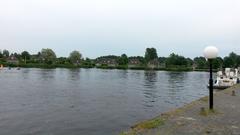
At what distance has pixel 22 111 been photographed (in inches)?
872

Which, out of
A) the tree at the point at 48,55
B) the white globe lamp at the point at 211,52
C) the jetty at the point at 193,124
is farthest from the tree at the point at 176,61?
the white globe lamp at the point at 211,52

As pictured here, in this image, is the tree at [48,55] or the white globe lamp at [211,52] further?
→ the tree at [48,55]

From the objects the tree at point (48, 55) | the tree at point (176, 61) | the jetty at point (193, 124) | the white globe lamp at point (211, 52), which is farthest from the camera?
the tree at point (176, 61)

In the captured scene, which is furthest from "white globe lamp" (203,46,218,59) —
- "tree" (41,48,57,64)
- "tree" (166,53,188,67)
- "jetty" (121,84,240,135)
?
"tree" (166,53,188,67)

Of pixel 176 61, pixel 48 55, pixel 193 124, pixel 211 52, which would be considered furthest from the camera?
pixel 176 61

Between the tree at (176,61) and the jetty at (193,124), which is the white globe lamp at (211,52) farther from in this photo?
the tree at (176,61)

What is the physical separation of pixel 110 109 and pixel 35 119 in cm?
663

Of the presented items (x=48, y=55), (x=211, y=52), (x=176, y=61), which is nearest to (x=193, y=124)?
(x=211, y=52)

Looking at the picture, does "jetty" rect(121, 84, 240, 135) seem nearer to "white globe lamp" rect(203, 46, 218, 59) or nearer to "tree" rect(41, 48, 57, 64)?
"white globe lamp" rect(203, 46, 218, 59)

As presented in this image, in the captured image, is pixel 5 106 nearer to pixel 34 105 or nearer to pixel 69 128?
pixel 34 105

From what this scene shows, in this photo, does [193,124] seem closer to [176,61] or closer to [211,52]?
[211,52]

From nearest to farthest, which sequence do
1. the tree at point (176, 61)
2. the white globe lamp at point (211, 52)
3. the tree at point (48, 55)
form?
the white globe lamp at point (211, 52)
the tree at point (48, 55)
the tree at point (176, 61)

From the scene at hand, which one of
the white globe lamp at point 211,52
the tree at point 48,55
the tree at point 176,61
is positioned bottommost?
the white globe lamp at point 211,52

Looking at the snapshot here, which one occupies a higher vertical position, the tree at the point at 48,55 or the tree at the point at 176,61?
the tree at the point at 48,55
